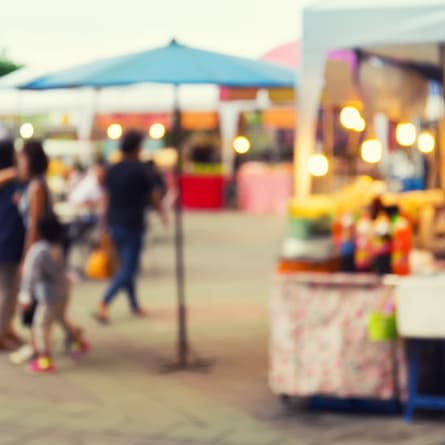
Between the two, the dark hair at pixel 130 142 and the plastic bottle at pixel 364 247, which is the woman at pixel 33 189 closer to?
the dark hair at pixel 130 142

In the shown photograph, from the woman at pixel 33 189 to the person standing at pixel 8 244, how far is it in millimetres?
133

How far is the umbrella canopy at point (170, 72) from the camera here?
27.3 feet

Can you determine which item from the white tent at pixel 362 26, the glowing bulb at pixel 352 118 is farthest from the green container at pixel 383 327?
the glowing bulb at pixel 352 118

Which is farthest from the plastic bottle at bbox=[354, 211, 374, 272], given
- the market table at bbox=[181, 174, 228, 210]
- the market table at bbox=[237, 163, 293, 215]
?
the market table at bbox=[181, 174, 228, 210]

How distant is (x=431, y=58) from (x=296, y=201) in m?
3.19

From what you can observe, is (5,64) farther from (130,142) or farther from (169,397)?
(130,142)

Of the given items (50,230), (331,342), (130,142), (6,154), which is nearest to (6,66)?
(331,342)

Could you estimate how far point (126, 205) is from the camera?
35.6 ft

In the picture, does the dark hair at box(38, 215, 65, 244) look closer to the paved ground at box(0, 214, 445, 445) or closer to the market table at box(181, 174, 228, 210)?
the paved ground at box(0, 214, 445, 445)

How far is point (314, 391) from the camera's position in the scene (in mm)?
7434

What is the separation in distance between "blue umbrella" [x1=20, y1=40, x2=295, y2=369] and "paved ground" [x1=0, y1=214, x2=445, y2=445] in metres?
0.55

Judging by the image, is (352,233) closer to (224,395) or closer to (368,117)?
(224,395)

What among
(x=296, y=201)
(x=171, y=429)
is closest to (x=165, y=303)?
(x=296, y=201)

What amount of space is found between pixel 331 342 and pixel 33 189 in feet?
9.69
